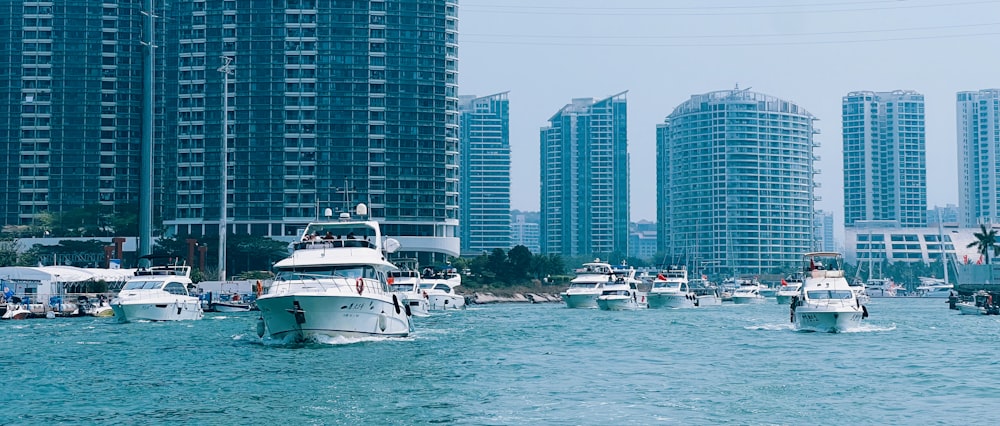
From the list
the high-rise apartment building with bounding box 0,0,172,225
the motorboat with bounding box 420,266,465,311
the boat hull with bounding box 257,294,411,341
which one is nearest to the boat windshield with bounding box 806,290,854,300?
the boat hull with bounding box 257,294,411,341

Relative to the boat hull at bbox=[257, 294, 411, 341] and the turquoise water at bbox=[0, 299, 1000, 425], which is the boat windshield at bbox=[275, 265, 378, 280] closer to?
the boat hull at bbox=[257, 294, 411, 341]

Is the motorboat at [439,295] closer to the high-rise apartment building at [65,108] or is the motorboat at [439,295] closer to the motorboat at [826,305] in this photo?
the motorboat at [826,305]

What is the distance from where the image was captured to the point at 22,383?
3588 cm

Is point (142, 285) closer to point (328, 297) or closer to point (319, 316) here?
point (319, 316)

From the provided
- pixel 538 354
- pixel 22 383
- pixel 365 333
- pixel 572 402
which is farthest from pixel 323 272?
pixel 572 402

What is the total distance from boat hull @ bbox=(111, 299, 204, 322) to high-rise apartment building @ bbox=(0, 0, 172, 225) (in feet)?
358

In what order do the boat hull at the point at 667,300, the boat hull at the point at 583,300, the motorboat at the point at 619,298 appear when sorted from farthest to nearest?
the boat hull at the point at 667,300 → the boat hull at the point at 583,300 → the motorboat at the point at 619,298

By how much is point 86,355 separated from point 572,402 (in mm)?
22881

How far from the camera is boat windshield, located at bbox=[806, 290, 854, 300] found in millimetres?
61344

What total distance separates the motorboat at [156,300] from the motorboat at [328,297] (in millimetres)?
22234

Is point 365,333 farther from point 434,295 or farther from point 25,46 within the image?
point 25,46

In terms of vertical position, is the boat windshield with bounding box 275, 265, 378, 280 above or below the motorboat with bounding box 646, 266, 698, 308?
above

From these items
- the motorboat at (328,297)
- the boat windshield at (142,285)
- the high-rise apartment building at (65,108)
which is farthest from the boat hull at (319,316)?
the high-rise apartment building at (65,108)

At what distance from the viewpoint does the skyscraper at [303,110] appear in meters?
170
